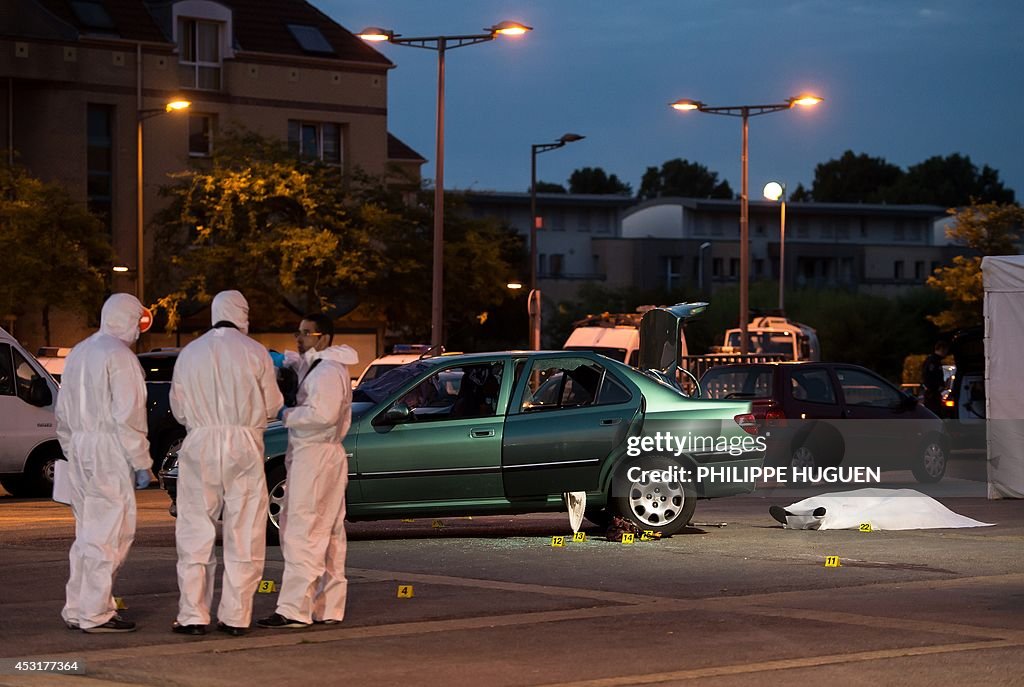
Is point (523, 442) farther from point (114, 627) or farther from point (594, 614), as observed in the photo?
point (114, 627)

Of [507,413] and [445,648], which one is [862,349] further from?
[445,648]

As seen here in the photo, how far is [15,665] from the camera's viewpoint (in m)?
8.78

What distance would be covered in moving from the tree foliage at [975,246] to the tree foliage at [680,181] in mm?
84930

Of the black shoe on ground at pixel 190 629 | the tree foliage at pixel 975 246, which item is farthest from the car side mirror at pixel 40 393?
the tree foliage at pixel 975 246

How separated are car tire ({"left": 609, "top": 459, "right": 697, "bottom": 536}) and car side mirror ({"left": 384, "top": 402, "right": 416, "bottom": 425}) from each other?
1839mm

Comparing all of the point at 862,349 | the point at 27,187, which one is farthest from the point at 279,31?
the point at 862,349

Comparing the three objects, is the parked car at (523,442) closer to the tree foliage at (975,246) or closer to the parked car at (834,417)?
the parked car at (834,417)

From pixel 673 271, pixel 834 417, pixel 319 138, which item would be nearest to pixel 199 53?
pixel 319 138

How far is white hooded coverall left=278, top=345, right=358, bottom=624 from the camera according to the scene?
991cm

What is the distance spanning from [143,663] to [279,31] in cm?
4912

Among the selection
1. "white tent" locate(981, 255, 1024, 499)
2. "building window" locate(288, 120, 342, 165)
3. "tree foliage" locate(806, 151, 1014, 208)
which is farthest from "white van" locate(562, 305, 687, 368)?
"tree foliage" locate(806, 151, 1014, 208)

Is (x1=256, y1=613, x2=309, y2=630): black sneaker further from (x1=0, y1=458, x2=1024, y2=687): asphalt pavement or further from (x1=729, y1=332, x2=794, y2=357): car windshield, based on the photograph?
(x1=729, y1=332, x2=794, y2=357): car windshield

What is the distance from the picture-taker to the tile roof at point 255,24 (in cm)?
5138

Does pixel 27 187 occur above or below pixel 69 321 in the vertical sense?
above
